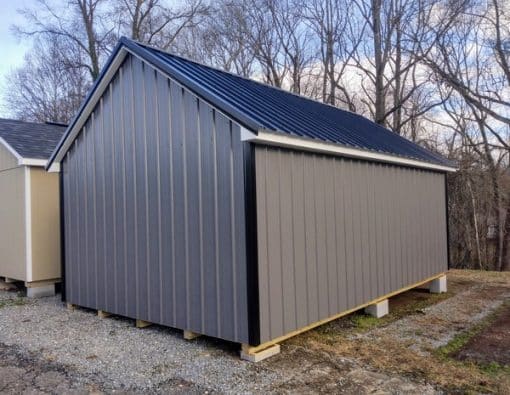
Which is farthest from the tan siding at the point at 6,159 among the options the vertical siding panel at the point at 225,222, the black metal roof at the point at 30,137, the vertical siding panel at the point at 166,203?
the vertical siding panel at the point at 225,222

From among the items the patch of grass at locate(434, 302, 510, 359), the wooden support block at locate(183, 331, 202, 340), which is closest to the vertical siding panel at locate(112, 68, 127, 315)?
the wooden support block at locate(183, 331, 202, 340)

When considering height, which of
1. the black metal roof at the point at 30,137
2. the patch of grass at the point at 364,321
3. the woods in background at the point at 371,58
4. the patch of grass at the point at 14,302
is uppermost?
the woods in background at the point at 371,58

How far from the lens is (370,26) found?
16.9 m

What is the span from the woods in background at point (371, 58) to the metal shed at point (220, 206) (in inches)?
387

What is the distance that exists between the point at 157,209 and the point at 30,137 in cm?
533

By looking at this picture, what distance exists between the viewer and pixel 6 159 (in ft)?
29.6

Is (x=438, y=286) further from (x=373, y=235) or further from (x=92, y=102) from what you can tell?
(x=92, y=102)

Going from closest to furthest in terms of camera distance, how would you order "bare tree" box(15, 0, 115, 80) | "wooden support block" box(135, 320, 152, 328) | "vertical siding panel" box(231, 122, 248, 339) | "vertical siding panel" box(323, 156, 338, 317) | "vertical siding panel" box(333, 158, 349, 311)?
"vertical siding panel" box(231, 122, 248, 339) < "vertical siding panel" box(323, 156, 338, 317) < "vertical siding panel" box(333, 158, 349, 311) < "wooden support block" box(135, 320, 152, 328) < "bare tree" box(15, 0, 115, 80)

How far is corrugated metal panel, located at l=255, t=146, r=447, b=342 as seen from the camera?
→ 4.80 m

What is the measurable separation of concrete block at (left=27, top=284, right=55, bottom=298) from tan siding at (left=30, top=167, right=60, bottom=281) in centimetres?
17

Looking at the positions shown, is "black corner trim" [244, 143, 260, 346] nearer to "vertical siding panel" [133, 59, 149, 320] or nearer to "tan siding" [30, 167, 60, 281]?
"vertical siding panel" [133, 59, 149, 320]

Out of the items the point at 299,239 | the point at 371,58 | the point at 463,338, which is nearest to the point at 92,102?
the point at 299,239

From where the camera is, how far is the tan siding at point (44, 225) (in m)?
8.50

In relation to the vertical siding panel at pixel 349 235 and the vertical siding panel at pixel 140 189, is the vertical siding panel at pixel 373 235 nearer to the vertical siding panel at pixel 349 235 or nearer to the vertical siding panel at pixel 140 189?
the vertical siding panel at pixel 349 235
